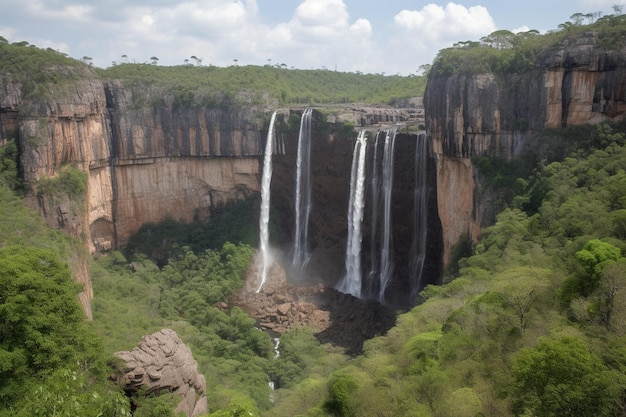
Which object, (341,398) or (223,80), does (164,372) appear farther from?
(223,80)

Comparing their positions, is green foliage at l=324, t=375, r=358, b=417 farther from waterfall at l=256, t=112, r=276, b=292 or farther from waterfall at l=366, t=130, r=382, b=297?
waterfall at l=256, t=112, r=276, b=292

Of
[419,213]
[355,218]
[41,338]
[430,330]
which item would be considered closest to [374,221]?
[355,218]

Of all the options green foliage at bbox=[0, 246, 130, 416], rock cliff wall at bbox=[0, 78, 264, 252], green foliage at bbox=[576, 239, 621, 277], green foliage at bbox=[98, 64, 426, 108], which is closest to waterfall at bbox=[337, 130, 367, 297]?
rock cliff wall at bbox=[0, 78, 264, 252]

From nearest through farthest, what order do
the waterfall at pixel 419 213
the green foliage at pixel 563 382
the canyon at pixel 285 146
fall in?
the green foliage at pixel 563 382
the canyon at pixel 285 146
the waterfall at pixel 419 213

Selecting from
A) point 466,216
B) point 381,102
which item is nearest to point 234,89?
point 381,102

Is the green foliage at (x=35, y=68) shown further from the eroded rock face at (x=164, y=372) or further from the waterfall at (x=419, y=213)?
the waterfall at (x=419, y=213)

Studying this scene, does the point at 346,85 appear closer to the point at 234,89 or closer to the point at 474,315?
the point at 234,89

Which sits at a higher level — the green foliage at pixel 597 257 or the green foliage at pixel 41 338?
the green foliage at pixel 597 257

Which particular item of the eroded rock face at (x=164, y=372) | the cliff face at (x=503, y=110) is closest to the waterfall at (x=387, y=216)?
the cliff face at (x=503, y=110)
